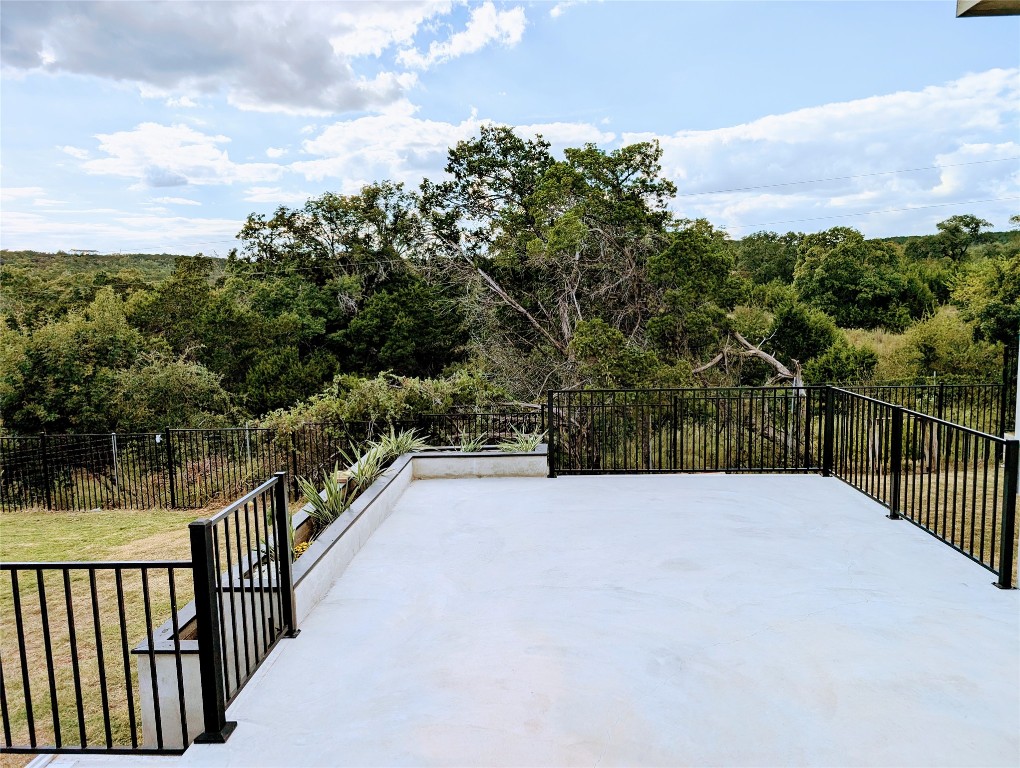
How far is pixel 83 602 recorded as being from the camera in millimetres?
6184

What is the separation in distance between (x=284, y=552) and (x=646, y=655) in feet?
5.89

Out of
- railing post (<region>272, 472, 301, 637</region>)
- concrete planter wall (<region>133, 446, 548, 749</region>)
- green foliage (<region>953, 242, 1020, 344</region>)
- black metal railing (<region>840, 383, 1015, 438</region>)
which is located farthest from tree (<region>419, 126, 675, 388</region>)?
railing post (<region>272, 472, 301, 637</region>)

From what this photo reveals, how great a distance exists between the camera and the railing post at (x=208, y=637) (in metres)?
2.35

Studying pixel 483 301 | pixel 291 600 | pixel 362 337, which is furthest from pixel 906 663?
pixel 362 337

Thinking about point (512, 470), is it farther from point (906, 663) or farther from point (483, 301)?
point (483, 301)

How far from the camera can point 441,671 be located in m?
2.98

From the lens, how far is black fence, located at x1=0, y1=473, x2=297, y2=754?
2.38 meters

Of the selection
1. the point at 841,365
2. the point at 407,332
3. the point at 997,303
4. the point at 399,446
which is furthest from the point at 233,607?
the point at 407,332

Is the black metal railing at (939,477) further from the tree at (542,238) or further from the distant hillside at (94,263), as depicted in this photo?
the distant hillside at (94,263)

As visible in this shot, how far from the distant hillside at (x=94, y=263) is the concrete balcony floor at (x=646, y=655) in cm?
2315

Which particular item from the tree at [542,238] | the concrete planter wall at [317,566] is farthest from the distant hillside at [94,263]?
the concrete planter wall at [317,566]

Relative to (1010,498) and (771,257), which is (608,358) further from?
(771,257)

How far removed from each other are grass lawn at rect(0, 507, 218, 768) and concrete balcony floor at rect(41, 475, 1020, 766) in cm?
94

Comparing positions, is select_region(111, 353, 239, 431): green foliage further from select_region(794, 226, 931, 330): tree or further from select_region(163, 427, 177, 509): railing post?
select_region(794, 226, 931, 330): tree
